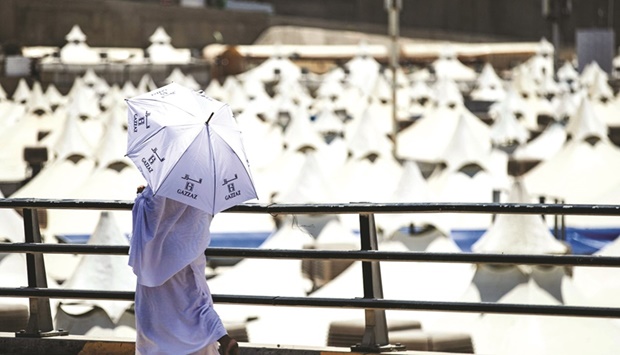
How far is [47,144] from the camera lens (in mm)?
38062

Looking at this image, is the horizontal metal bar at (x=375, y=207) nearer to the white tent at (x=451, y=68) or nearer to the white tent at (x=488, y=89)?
the white tent at (x=488, y=89)

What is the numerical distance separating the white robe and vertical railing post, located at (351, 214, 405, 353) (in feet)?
4.49

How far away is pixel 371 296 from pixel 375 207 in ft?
1.68

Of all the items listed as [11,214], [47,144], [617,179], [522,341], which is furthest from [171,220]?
[47,144]

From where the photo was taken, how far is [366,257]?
7.32 meters

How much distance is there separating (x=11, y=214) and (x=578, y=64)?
121 feet

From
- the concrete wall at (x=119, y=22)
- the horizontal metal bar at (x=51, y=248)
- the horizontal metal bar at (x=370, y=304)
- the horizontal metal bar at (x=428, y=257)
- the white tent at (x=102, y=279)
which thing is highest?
the concrete wall at (x=119, y=22)

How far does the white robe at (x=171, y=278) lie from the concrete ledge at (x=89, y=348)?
128 centimetres

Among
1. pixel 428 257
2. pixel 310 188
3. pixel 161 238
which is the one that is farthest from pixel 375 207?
pixel 310 188

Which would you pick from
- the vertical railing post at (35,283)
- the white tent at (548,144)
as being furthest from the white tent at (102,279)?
the white tent at (548,144)

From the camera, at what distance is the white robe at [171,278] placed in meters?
6.21

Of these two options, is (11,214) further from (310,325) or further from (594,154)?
(594,154)

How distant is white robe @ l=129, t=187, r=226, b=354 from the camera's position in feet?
20.4

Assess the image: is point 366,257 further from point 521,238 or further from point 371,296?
point 521,238
